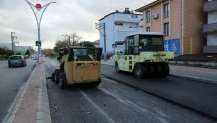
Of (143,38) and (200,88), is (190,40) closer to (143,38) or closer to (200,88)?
(143,38)

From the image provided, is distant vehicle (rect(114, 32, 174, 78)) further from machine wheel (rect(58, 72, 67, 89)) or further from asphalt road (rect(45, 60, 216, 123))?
machine wheel (rect(58, 72, 67, 89))

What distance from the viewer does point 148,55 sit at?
63.1 ft

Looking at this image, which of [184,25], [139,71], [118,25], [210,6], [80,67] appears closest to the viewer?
[80,67]

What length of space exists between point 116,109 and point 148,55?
977 centimetres

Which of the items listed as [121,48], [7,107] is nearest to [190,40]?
[121,48]

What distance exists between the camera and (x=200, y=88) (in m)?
14.5

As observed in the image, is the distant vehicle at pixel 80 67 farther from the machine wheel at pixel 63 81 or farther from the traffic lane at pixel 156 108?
the traffic lane at pixel 156 108

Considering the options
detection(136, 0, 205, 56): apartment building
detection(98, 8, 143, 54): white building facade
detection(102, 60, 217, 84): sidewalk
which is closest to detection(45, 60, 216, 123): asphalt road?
detection(102, 60, 217, 84): sidewalk

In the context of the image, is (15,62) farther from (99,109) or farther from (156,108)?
(156,108)

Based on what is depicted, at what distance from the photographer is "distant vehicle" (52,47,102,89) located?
14766 mm

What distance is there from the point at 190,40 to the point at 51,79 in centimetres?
2686

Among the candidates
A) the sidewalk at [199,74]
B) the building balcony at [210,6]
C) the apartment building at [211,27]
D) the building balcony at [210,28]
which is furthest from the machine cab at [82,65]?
the building balcony at [210,6]

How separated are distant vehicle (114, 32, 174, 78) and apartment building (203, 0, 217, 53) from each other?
2016cm

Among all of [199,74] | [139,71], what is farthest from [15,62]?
[199,74]
